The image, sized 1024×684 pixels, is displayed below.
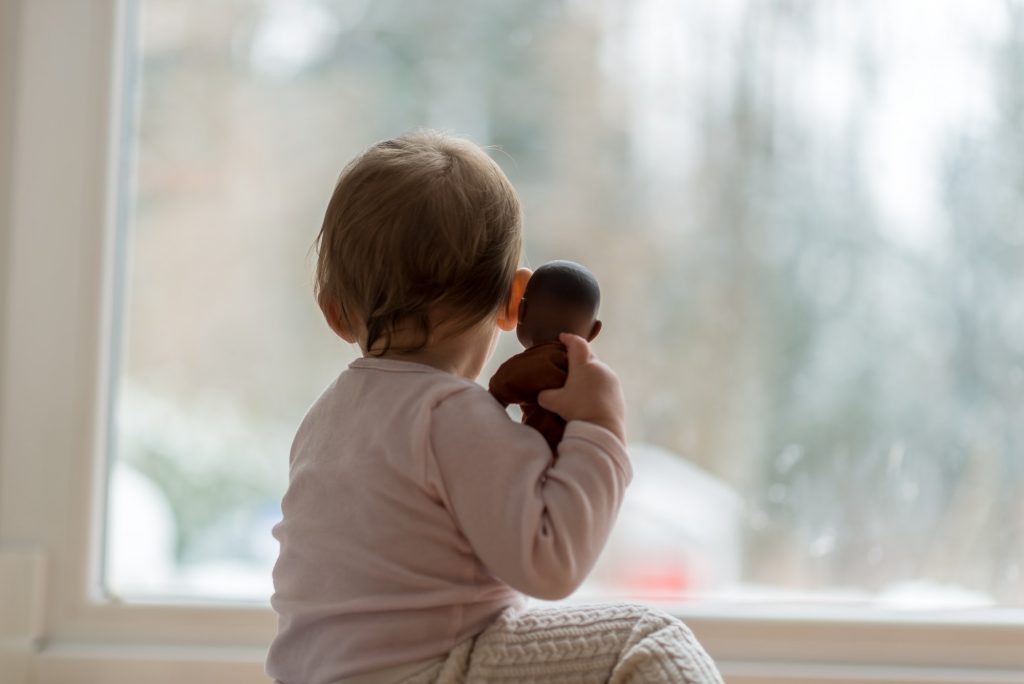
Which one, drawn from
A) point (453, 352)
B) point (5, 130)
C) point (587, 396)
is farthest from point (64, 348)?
point (587, 396)

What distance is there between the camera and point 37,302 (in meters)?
1.23

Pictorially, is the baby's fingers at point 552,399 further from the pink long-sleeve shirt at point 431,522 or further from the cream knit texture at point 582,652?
the cream knit texture at point 582,652

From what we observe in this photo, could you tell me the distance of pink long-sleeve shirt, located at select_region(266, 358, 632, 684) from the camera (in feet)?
2.53

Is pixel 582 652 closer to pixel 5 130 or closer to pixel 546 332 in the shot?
pixel 546 332

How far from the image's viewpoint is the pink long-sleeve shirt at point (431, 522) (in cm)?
77

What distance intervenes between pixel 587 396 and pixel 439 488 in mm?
132

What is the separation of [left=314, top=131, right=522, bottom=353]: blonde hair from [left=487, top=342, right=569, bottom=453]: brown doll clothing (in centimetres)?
5

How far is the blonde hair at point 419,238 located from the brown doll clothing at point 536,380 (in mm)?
51

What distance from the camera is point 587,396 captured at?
818 millimetres

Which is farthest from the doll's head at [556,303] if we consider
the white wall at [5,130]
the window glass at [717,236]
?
the white wall at [5,130]

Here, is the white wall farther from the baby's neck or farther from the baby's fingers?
the baby's fingers

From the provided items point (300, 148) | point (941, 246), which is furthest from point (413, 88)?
point (941, 246)

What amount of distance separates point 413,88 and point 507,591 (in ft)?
2.27

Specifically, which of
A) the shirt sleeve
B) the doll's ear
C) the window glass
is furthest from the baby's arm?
the window glass
